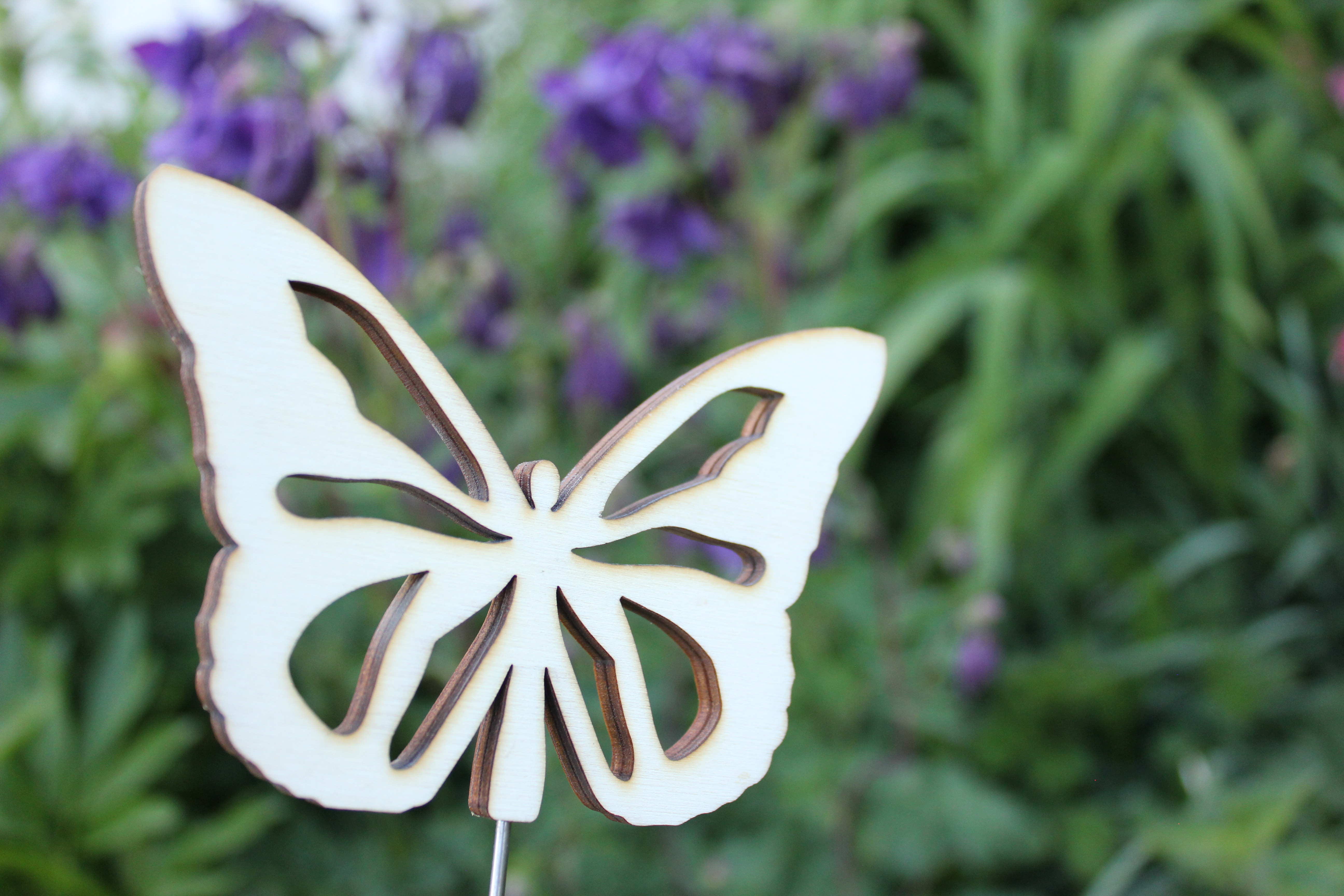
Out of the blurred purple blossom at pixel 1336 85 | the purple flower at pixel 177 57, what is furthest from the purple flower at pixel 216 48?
the blurred purple blossom at pixel 1336 85

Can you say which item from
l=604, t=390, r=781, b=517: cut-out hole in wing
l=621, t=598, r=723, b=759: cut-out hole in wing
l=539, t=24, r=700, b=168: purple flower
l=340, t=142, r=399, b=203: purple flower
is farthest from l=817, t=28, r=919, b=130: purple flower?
l=621, t=598, r=723, b=759: cut-out hole in wing

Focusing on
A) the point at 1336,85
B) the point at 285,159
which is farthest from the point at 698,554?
the point at 1336,85

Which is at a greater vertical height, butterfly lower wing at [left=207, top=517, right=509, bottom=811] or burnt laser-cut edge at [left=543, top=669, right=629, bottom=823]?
butterfly lower wing at [left=207, top=517, right=509, bottom=811]

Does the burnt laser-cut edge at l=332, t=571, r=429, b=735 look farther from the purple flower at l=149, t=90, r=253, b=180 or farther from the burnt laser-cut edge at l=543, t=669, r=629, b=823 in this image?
the purple flower at l=149, t=90, r=253, b=180

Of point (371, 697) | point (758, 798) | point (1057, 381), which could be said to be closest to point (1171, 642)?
point (1057, 381)

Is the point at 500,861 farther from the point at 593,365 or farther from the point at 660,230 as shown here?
the point at 660,230

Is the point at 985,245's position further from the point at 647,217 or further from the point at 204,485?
the point at 204,485
